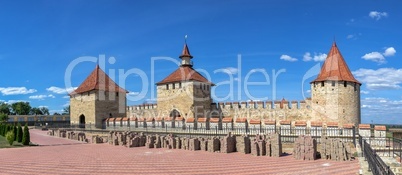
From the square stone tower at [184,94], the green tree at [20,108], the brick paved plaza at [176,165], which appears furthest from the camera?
the green tree at [20,108]

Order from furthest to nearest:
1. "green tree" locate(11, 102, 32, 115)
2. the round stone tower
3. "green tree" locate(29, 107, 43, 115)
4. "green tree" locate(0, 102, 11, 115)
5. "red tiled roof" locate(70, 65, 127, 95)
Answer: "green tree" locate(29, 107, 43, 115) < "green tree" locate(11, 102, 32, 115) < "green tree" locate(0, 102, 11, 115) < "red tiled roof" locate(70, 65, 127, 95) < the round stone tower

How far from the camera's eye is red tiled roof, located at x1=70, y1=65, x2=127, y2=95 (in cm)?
3046

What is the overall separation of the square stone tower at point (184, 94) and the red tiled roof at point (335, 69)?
35.6ft

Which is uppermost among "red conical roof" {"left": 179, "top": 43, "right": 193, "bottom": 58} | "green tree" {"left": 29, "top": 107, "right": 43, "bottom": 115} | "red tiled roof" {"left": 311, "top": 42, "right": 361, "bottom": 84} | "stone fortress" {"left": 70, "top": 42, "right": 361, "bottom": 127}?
"red conical roof" {"left": 179, "top": 43, "right": 193, "bottom": 58}

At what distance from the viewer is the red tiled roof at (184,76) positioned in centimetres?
2957

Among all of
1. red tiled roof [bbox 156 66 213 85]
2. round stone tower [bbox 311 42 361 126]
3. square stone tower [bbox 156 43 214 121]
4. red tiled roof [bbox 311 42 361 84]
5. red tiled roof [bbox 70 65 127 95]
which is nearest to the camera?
round stone tower [bbox 311 42 361 126]

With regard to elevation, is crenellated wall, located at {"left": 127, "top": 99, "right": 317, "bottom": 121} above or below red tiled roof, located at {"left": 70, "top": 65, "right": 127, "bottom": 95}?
below

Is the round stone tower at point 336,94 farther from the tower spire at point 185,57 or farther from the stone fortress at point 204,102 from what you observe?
the tower spire at point 185,57

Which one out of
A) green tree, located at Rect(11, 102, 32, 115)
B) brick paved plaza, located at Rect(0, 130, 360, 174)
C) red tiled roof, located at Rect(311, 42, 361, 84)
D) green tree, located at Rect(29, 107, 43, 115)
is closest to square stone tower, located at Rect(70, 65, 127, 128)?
brick paved plaza, located at Rect(0, 130, 360, 174)

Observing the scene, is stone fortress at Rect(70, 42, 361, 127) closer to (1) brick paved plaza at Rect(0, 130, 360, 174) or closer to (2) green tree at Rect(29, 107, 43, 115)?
(1) brick paved plaza at Rect(0, 130, 360, 174)

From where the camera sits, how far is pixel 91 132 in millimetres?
26828

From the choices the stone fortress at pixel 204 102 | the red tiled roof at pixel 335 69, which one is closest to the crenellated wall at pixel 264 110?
the stone fortress at pixel 204 102

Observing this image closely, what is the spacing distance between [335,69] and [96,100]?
2044 centimetres

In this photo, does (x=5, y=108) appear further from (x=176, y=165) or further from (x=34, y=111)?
(x=176, y=165)
